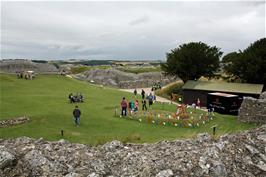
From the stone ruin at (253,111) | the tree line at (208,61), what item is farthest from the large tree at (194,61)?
the stone ruin at (253,111)

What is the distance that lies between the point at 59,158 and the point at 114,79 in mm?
63698

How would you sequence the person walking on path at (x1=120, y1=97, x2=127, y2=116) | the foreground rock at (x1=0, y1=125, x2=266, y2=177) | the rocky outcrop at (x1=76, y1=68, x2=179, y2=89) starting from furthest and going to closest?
the rocky outcrop at (x1=76, y1=68, x2=179, y2=89), the person walking on path at (x1=120, y1=97, x2=127, y2=116), the foreground rock at (x1=0, y1=125, x2=266, y2=177)

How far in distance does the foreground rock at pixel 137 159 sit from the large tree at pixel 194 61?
1698 inches

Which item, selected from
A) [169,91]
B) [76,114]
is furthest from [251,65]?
[76,114]

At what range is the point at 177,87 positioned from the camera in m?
63.1

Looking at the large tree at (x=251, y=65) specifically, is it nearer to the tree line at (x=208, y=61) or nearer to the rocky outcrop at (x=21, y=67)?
the tree line at (x=208, y=61)

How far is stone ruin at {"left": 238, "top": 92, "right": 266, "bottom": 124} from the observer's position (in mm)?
31812

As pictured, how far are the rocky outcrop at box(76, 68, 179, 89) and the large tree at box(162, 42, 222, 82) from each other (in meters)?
11.9

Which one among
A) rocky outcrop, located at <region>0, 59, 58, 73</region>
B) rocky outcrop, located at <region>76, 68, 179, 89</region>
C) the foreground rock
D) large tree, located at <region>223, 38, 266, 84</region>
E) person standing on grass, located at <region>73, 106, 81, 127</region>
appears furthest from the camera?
rocky outcrop, located at <region>76, 68, 179, 89</region>

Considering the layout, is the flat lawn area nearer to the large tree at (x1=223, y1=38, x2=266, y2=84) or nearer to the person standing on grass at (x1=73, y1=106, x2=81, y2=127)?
the person standing on grass at (x1=73, y1=106, x2=81, y2=127)

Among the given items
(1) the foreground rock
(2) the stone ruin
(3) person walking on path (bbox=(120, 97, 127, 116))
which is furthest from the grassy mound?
(1) the foreground rock

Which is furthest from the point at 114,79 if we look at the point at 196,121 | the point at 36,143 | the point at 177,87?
the point at 36,143

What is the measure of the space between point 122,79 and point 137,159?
64076mm

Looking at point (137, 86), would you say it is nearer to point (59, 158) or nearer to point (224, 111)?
point (224, 111)
